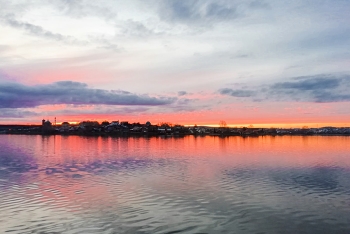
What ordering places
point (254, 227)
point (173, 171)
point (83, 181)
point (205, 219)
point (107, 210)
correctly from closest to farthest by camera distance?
1. point (254, 227)
2. point (205, 219)
3. point (107, 210)
4. point (83, 181)
5. point (173, 171)

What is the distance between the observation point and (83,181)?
34.6 meters

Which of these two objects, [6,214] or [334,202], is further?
[334,202]

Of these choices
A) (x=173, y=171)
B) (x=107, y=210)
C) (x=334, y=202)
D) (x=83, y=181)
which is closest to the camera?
(x=107, y=210)

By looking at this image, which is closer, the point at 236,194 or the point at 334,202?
the point at 334,202

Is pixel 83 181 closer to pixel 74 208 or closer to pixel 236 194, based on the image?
pixel 74 208

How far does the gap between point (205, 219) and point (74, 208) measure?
31.9 ft

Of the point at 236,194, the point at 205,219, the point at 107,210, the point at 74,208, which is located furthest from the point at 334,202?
the point at 74,208

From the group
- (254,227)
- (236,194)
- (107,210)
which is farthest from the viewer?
(236,194)

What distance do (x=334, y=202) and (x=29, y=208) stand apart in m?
23.9

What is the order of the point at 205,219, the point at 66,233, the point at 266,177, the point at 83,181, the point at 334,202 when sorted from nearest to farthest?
the point at 66,233
the point at 205,219
the point at 334,202
the point at 83,181
the point at 266,177

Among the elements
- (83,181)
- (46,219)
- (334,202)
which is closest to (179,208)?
(46,219)

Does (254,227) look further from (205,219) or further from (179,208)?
(179,208)

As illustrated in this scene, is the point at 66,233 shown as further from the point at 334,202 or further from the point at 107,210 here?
the point at 334,202

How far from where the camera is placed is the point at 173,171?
42.9 metres
